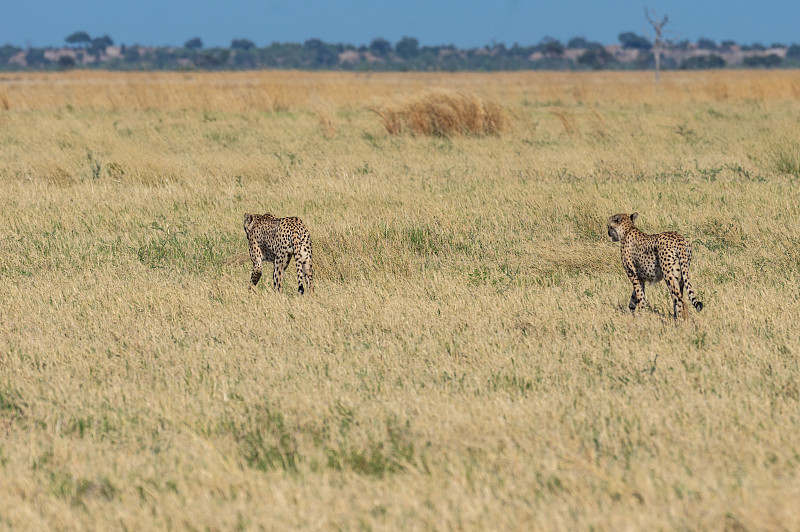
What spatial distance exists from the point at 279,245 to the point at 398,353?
1747 mm

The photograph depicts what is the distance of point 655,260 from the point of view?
19.7ft

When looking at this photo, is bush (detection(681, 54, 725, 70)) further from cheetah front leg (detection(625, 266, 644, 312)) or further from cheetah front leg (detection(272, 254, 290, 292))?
cheetah front leg (detection(272, 254, 290, 292))

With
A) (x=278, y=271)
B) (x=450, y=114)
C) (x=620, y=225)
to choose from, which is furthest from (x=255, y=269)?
(x=450, y=114)

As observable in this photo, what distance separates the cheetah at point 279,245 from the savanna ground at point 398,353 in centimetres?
18

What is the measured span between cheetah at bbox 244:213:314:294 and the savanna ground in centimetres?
18

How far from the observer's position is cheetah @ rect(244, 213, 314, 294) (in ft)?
22.5

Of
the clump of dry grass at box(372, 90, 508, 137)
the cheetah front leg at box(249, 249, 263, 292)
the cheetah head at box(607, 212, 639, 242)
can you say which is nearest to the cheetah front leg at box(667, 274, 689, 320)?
the cheetah head at box(607, 212, 639, 242)

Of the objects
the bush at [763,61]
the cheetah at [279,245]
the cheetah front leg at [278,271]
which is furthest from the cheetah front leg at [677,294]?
the bush at [763,61]

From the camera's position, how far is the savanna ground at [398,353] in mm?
3668

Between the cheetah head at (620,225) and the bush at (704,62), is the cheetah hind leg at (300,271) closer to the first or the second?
the cheetah head at (620,225)

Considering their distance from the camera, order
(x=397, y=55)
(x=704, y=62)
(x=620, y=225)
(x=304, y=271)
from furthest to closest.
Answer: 1. (x=397, y=55)
2. (x=704, y=62)
3. (x=304, y=271)
4. (x=620, y=225)

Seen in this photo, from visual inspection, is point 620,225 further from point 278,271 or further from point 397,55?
point 397,55

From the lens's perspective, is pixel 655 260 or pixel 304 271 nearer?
pixel 655 260

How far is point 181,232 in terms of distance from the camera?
9008mm
